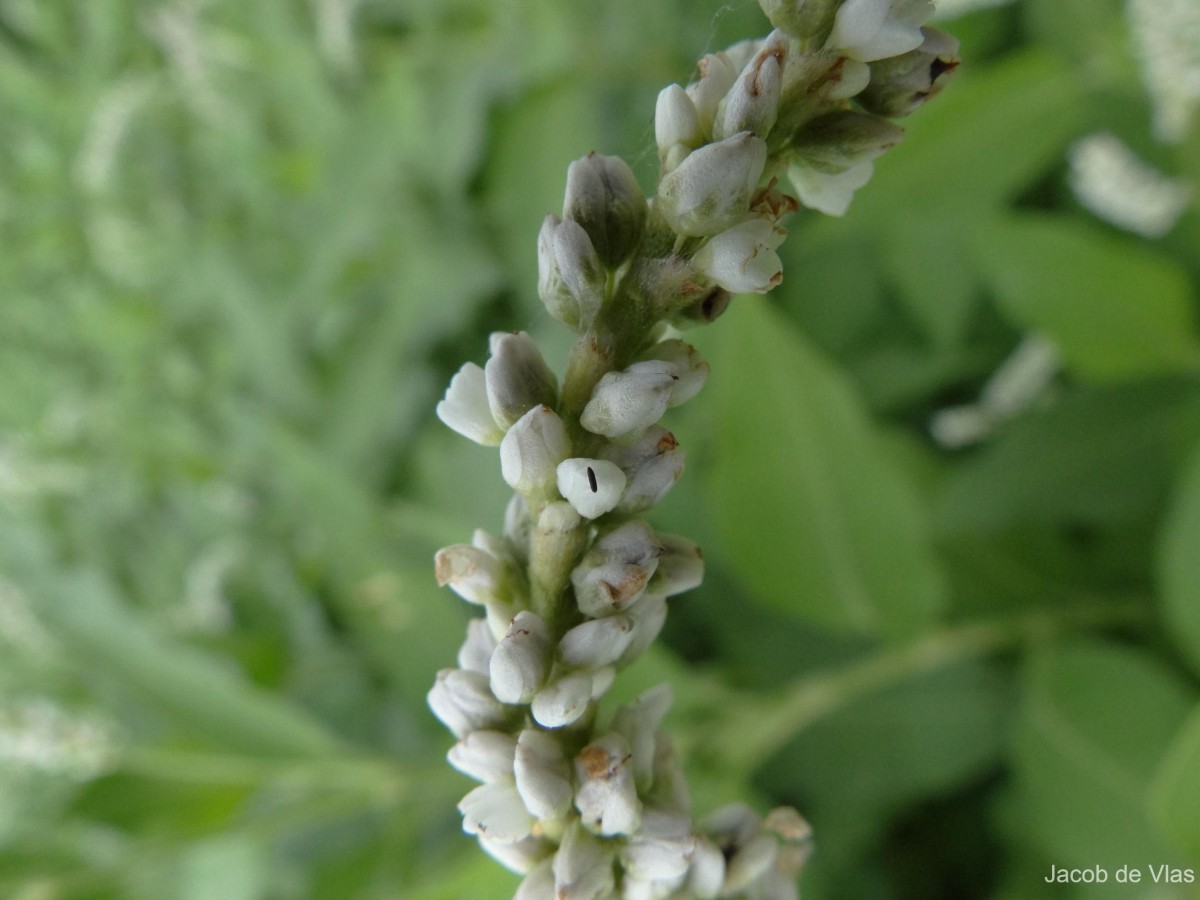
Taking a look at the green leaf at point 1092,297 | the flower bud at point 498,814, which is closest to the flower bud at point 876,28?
the flower bud at point 498,814

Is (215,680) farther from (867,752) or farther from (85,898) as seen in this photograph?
(867,752)

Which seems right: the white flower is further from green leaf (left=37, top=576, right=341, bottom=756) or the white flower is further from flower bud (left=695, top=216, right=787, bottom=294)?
green leaf (left=37, top=576, right=341, bottom=756)

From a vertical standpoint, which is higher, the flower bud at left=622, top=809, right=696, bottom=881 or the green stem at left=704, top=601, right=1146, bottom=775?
the flower bud at left=622, top=809, right=696, bottom=881

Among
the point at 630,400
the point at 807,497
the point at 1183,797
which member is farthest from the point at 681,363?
the point at 807,497

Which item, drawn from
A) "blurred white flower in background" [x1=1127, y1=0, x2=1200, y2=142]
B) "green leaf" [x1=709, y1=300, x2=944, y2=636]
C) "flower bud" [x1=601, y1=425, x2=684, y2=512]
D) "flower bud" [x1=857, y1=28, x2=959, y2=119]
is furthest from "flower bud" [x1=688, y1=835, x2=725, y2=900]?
"blurred white flower in background" [x1=1127, y1=0, x2=1200, y2=142]

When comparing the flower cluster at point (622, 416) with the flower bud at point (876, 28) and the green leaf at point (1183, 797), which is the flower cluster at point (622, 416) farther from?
the green leaf at point (1183, 797)
